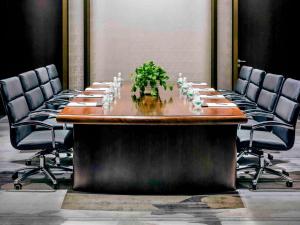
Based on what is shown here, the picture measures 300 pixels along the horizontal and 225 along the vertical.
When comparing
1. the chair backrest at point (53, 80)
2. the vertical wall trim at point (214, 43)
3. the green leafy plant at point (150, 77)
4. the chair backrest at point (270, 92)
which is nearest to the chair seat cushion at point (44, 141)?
the green leafy plant at point (150, 77)

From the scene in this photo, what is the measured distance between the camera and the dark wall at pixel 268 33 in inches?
324

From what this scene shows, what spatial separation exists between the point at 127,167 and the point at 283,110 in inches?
56.6

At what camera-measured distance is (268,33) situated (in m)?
8.27

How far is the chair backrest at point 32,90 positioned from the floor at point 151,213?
40.0 inches

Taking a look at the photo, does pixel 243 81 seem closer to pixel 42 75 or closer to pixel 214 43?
pixel 214 43

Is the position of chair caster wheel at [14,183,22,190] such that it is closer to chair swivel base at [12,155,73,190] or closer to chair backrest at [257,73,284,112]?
chair swivel base at [12,155,73,190]

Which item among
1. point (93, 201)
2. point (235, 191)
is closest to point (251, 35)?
point (235, 191)

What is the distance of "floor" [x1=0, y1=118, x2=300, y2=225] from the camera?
12.5ft

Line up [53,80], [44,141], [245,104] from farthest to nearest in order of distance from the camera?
[53,80] → [245,104] → [44,141]

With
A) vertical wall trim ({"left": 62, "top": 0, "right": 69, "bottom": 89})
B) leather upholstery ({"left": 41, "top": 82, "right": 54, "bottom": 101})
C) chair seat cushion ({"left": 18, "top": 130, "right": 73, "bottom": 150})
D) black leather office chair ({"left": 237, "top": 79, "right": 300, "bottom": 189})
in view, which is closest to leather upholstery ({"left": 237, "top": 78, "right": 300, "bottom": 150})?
black leather office chair ({"left": 237, "top": 79, "right": 300, "bottom": 189})

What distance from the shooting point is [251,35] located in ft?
27.1

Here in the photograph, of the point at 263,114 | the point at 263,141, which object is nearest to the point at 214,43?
the point at 263,114

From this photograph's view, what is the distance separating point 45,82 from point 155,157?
7.50 feet

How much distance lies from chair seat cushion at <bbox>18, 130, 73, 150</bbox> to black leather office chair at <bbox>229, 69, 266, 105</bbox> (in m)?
2.00
